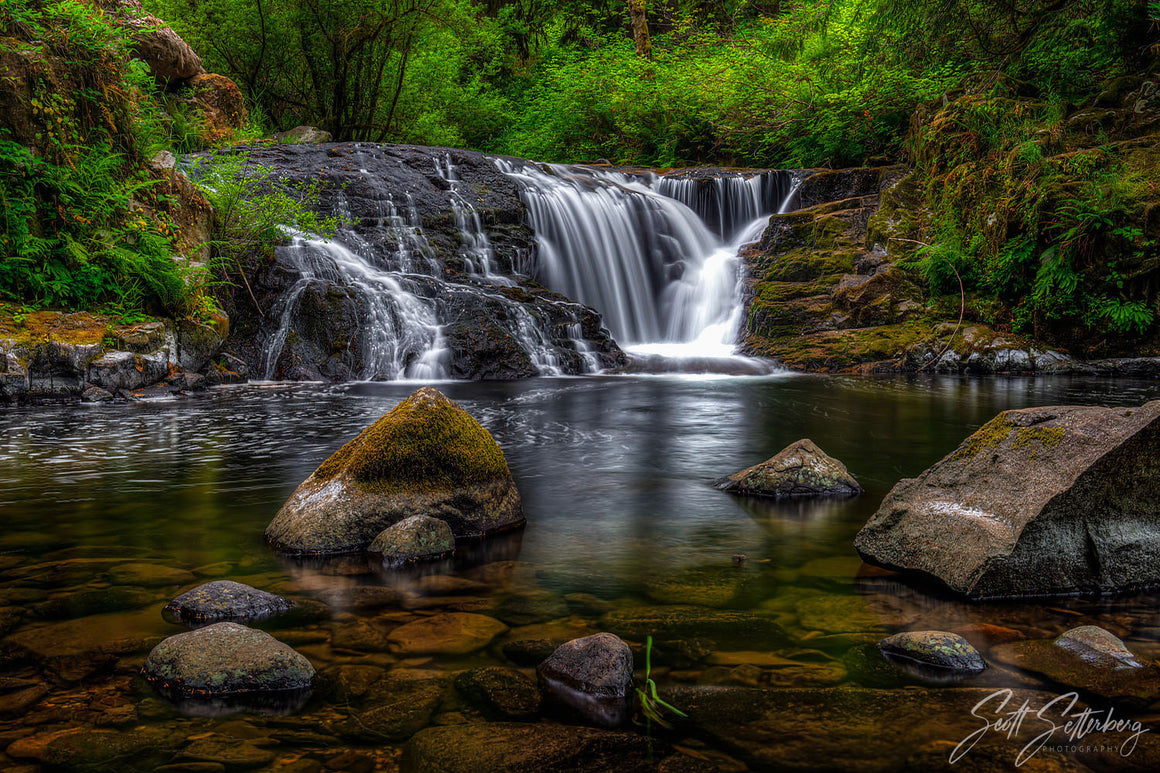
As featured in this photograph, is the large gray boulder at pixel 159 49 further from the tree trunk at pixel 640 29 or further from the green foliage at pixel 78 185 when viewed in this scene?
the tree trunk at pixel 640 29

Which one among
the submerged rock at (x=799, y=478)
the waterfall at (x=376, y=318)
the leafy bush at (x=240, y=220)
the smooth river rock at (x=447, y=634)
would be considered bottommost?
the smooth river rock at (x=447, y=634)

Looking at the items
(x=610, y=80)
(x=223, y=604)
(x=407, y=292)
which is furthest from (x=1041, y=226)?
(x=610, y=80)

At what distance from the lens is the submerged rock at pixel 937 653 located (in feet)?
8.45

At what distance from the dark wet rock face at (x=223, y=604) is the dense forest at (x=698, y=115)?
8830 millimetres

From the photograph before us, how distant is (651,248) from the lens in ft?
60.8

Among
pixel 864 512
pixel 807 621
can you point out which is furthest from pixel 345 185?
pixel 807 621

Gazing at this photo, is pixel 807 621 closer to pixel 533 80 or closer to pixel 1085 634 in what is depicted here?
pixel 1085 634

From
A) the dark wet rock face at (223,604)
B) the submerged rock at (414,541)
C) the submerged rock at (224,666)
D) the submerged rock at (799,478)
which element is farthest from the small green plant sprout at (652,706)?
the submerged rock at (799,478)

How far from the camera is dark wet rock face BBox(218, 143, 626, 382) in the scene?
42.5 ft

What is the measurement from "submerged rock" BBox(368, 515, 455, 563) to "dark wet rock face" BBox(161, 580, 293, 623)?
706mm

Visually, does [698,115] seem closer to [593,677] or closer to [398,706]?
[593,677]

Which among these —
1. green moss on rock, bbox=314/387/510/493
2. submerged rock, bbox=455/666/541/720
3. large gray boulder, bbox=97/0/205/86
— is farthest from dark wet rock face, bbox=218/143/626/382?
submerged rock, bbox=455/666/541/720

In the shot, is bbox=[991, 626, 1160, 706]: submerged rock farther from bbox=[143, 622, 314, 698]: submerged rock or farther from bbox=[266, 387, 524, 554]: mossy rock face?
bbox=[266, 387, 524, 554]: mossy rock face

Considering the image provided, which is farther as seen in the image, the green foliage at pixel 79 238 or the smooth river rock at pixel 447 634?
the green foliage at pixel 79 238
